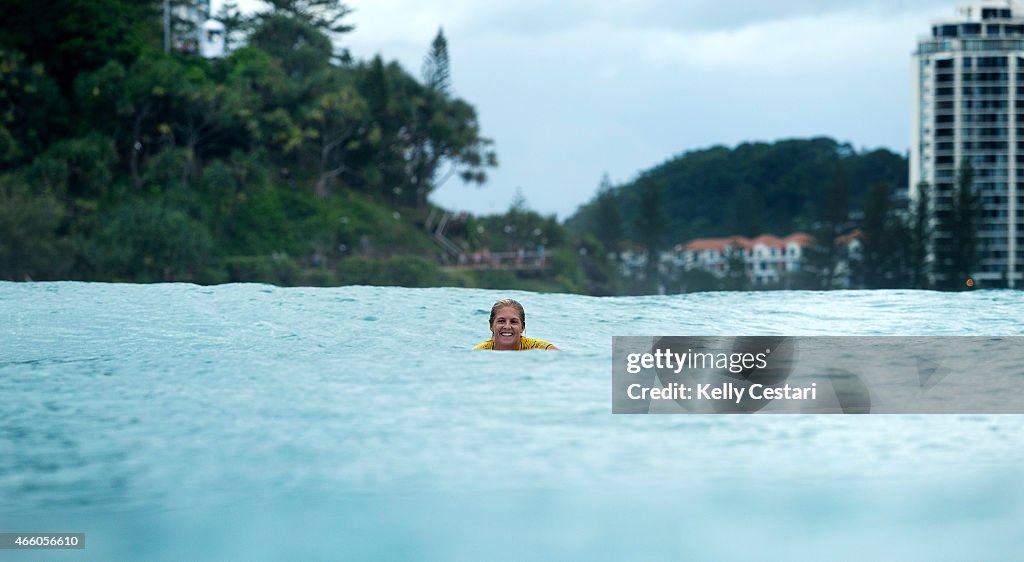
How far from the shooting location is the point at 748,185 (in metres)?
37.6

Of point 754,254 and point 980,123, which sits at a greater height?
point 980,123

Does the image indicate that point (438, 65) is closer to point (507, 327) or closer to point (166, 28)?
point (166, 28)

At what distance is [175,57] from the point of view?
26562 mm

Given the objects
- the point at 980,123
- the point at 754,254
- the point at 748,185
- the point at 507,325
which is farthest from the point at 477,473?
the point at 748,185

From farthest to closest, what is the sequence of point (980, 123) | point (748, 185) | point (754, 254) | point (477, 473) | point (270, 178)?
point (748, 185) → point (754, 254) → point (980, 123) → point (270, 178) → point (477, 473)

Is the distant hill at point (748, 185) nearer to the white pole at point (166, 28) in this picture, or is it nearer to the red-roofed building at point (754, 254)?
the red-roofed building at point (754, 254)

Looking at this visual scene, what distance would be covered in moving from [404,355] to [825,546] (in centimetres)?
Result: 218

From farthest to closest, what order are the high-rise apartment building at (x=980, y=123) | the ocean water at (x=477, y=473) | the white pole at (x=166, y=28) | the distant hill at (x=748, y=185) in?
the distant hill at (x=748, y=185) → the high-rise apartment building at (x=980, y=123) → the white pole at (x=166, y=28) → the ocean water at (x=477, y=473)

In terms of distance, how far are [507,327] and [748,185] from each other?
33.8 meters

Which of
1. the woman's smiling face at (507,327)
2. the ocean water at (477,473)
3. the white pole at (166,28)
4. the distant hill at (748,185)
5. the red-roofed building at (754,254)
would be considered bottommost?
the ocean water at (477,473)

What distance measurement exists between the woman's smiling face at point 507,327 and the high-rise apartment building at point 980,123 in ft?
93.8

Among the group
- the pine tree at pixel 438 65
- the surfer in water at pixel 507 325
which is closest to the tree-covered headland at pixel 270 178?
the pine tree at pixel 438 65

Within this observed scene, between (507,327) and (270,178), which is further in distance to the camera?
(270,178)

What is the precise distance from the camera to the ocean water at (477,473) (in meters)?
3.97
